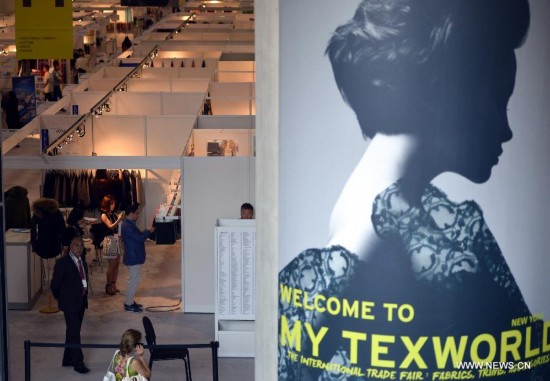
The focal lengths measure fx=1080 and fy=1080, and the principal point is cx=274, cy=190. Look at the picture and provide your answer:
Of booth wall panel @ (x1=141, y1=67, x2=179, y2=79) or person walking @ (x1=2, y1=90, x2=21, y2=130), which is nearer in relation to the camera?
booth wall panel @ (x1=141, y1=67, x2=179, y2=79)

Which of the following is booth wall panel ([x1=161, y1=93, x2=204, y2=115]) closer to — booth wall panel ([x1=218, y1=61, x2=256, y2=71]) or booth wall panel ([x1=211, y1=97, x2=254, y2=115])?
booth wall panel ([x1=211, y1=97, x2=254, y2=115])

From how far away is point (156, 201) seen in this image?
629 inches

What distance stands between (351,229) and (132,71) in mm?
15272

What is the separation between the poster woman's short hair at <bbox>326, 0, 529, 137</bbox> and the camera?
4.50m

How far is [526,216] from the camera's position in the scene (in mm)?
4730

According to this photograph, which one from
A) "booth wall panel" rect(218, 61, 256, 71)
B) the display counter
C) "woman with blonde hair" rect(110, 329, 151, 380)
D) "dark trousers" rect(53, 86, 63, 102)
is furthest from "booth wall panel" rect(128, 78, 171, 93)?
"woman with blonde hair" rect(110, 329, 151, 380)

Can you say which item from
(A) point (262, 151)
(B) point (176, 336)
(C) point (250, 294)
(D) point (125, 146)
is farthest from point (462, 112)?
(D) point (125, 146)

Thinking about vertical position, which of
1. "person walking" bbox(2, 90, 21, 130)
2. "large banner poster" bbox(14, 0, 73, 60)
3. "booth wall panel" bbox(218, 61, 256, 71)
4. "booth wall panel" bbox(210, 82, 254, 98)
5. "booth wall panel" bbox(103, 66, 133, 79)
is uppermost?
"large banner poster" bbox(14, 0, 73, 60)

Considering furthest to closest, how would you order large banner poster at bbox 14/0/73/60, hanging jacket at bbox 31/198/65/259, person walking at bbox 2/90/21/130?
person walking at bbox 2/90/21/130 → large banner poster at bbox 14/0/73/60 → hanging jacket at bbox 31/198/65/259

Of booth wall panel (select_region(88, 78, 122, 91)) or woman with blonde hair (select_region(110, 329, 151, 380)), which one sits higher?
booth wall panel (select_region(88, 78, 122, 91))

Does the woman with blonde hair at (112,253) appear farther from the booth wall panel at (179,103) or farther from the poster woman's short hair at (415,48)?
the poster woman's short hair at (415,48)

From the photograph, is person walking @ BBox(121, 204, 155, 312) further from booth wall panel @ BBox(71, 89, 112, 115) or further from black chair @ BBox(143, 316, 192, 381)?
booth wall panel @ BBox(71, 89, 112, 115)

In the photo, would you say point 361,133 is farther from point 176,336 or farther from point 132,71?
point 132,71

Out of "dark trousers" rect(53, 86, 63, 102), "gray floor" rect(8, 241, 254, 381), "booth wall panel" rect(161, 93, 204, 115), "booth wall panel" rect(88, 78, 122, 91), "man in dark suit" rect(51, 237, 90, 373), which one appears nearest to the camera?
"man in dark suit" rect(51, 237, 90, 373)
